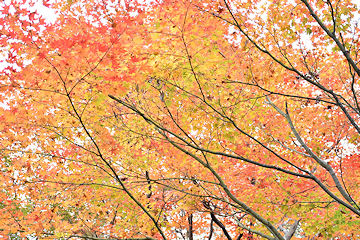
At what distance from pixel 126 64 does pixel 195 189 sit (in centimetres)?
371

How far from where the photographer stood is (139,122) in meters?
5.84

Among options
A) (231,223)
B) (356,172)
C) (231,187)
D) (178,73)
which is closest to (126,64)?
(178,73)

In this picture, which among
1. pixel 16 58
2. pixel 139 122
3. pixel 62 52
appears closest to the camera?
pixel 62 52

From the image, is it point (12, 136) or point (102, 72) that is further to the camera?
point (12, 136)

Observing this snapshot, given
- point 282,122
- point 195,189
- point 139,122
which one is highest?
point 282,122

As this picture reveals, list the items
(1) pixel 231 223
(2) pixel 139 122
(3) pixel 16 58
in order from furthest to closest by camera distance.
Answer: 1. (1) pixel 231 223
2. (2) pixel 139 122
3. (3) pixel 16 58

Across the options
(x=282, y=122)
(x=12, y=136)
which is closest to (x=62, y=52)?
(x=12, y=136)

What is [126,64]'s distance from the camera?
3938mm

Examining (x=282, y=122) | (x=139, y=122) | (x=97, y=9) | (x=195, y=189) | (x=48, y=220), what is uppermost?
(x=97, y=9)

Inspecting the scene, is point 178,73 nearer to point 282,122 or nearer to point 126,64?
point 126,64

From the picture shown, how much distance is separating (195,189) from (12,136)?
4.08m

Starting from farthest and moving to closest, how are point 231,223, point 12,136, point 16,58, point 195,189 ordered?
1. point 231,223
2. point 195,189
3. point 12,136
4. point 16,58

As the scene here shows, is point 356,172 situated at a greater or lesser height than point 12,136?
greater

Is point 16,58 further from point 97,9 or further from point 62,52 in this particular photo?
point 97,9
